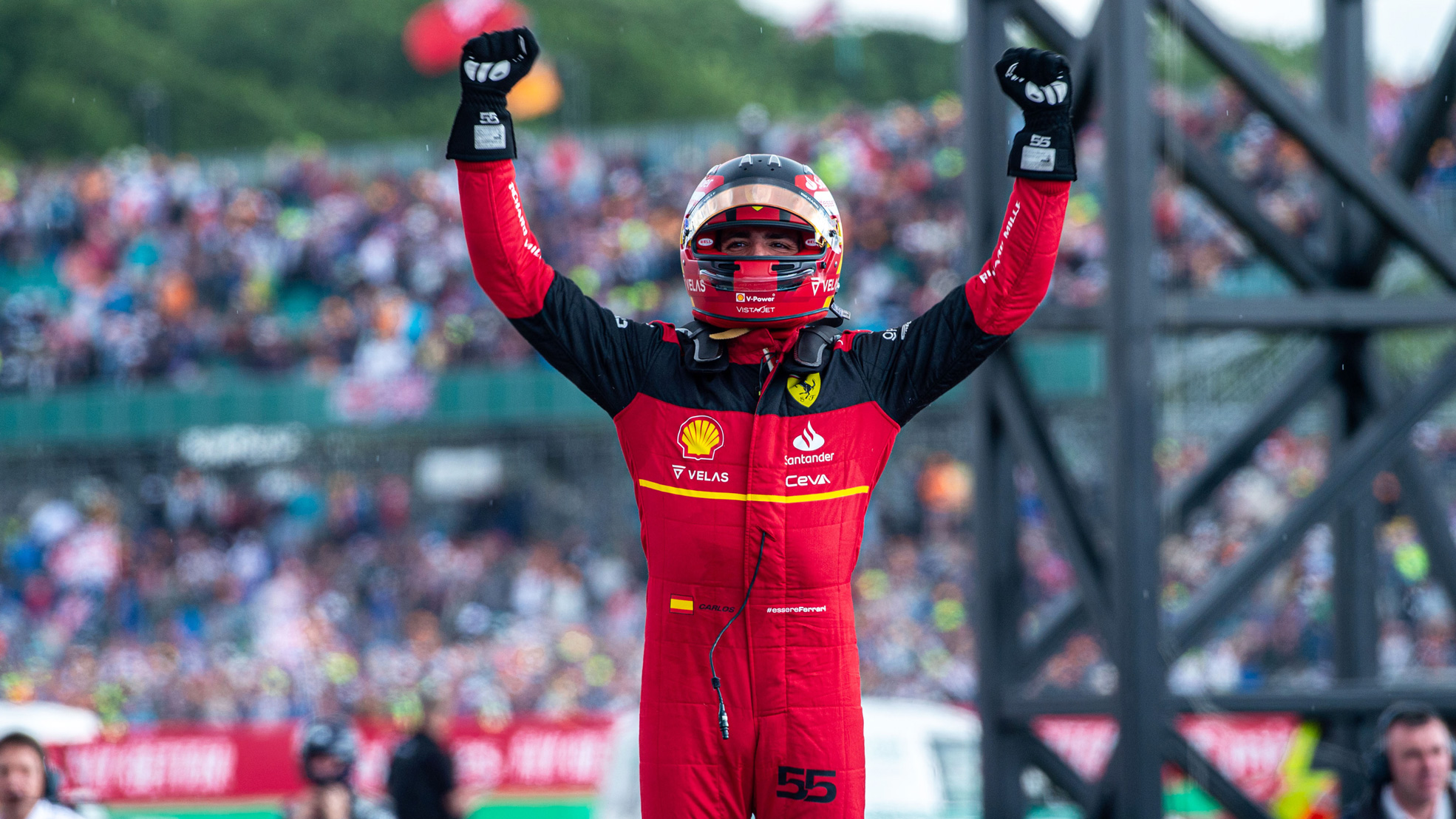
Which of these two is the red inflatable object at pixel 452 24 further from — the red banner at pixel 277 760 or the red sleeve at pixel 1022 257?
the red sleeve at pixel 1022 257

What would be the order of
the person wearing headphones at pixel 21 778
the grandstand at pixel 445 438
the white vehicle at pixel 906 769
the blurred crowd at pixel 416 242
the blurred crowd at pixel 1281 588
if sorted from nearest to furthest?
the person wearing headphones at pixel 21 778, the white vehicle at pixel 906 769, the blurred crowd at pixel 1281 588, the grandstand at pixel 445 438, the blurred crowd at pixel 416 242

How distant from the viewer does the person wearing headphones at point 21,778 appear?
454 centimetres

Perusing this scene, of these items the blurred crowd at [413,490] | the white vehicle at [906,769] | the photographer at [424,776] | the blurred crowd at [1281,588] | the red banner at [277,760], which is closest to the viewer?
the white vehicle at [906,769]

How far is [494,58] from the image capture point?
117 inches

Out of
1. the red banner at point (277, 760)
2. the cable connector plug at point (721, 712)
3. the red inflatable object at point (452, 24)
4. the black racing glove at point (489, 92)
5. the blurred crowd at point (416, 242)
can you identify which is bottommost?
the red banner at point (277, 760)

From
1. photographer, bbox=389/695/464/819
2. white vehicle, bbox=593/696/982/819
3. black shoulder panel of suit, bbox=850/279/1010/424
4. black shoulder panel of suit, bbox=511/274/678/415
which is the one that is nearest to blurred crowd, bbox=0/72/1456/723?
photographer, bbox=389/695/464/819

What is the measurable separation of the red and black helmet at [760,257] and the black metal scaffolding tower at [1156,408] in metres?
1.55

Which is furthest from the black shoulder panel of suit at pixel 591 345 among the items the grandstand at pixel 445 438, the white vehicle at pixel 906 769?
the grandstand at pixel 445 438

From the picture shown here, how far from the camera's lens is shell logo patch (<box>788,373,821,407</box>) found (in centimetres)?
307

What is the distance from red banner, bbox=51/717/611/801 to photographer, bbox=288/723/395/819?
5166mm

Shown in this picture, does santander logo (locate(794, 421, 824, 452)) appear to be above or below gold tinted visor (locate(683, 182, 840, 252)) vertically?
below

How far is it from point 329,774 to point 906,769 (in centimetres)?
246

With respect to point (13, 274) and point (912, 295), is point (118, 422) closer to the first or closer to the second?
point (13, 274)

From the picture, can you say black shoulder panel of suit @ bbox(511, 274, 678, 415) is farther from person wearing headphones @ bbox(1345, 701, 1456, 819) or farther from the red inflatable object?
the red inflatable object
